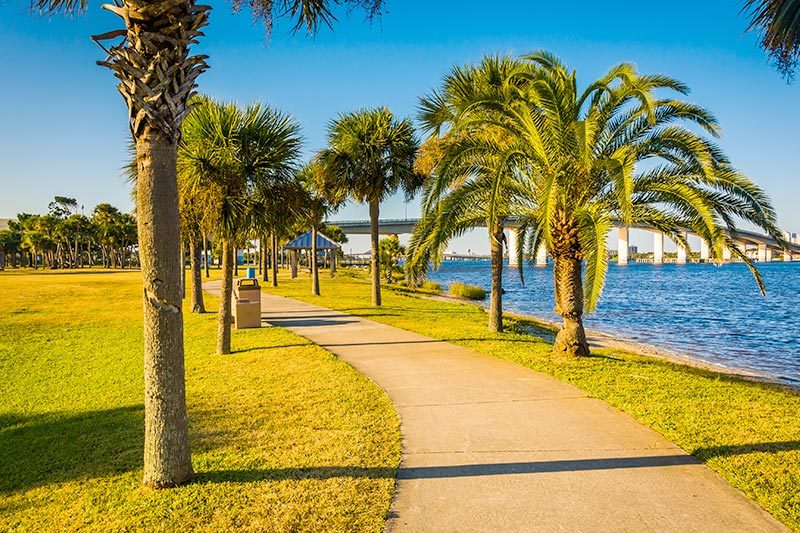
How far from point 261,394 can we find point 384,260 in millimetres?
36670

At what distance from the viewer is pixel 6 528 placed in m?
4.29

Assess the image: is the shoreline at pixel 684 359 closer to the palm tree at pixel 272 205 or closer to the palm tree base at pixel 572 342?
the palm tree base at pixel 572 342

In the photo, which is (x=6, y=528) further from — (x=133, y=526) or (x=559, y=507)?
(x=559, y=507)

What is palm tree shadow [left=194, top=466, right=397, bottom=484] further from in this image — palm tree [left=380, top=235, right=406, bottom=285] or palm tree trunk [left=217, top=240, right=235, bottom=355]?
palm tree [left=380, top=235, right=406, bottom=285]

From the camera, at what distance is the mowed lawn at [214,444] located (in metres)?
4.30

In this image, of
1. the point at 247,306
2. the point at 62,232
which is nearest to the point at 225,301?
the point at 247,306

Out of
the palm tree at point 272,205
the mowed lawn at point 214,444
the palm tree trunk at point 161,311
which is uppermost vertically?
the palm tree at point 272,205

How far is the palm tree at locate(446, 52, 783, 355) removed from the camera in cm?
888

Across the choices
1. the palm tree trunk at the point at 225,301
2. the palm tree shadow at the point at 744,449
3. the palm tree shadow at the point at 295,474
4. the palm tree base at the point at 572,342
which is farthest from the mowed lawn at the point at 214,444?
the palm tree base at the point at 572,342

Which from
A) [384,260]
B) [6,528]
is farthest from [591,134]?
[384,260]

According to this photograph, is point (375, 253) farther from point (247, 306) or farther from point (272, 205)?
point (272, 205)

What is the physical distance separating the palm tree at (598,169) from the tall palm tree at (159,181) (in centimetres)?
561

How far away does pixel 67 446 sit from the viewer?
654 cm

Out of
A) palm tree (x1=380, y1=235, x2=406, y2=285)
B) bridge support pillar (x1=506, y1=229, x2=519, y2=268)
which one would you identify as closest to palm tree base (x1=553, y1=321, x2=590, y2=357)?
bridge support pillar (x1=506, y1=229, x2=519, y2=268)
